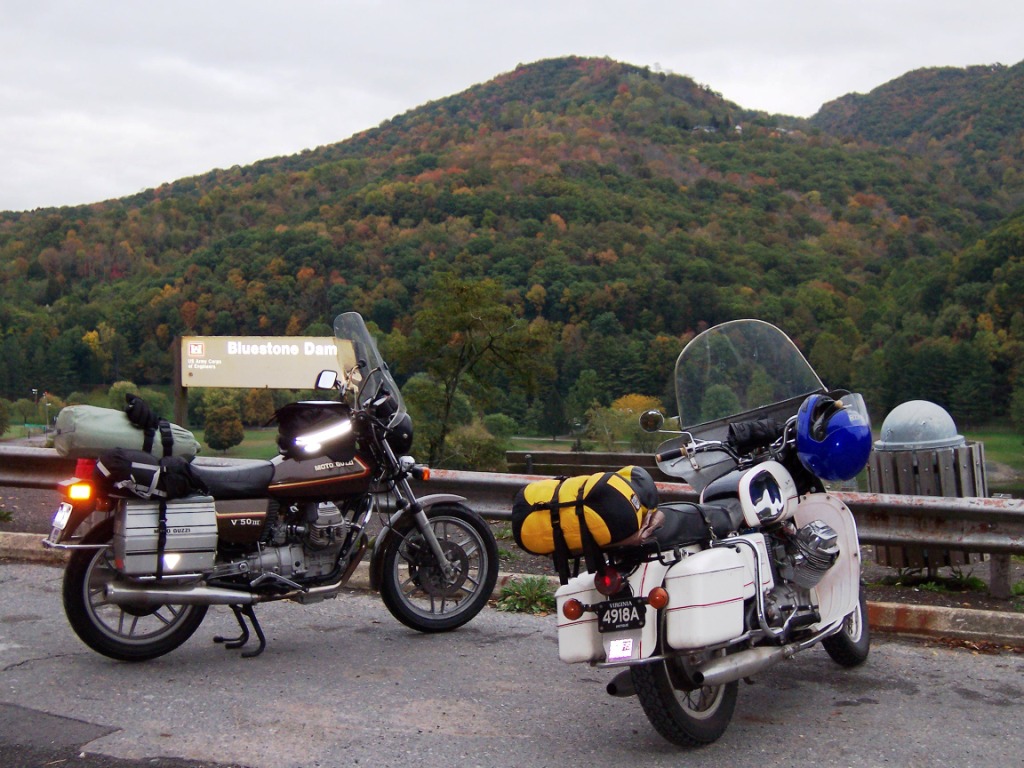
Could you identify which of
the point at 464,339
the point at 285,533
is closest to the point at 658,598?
the point at 285,533

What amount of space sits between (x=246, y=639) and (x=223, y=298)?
3049 centimetres

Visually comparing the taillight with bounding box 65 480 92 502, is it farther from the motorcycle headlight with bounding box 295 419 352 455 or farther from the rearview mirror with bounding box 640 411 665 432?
the rearview mirror with bounding box 640 411 665 432

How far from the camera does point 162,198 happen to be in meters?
62.8

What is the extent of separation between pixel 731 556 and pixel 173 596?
2.50m

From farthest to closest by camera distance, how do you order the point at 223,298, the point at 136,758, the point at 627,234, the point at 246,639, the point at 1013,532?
the point at 627,234 → the point at 223,298 → the point at 1013,532 → the point at 246,639 → the point at 136,758

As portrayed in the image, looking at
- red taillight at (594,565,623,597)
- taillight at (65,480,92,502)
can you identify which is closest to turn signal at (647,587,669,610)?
red taillight at (594,565,623,597)

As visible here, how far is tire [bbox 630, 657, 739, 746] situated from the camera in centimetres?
340

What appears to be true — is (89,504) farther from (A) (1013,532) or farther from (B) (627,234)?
(B) (627,234)

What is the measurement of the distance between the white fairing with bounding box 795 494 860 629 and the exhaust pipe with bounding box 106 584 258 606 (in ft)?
A: 8.30

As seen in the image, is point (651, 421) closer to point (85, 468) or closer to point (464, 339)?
point (85, 468)

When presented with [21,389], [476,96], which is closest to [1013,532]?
[21,389]

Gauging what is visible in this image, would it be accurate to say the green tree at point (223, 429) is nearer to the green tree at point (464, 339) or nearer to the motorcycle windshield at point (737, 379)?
the motorcycle windshield at point (737, 379)

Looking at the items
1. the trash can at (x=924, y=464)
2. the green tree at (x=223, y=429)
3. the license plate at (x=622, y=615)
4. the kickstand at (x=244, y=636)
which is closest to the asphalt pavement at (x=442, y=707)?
the kickstand at (x=244, y=636)

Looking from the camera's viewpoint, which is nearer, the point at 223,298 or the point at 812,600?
the point at 812,600
